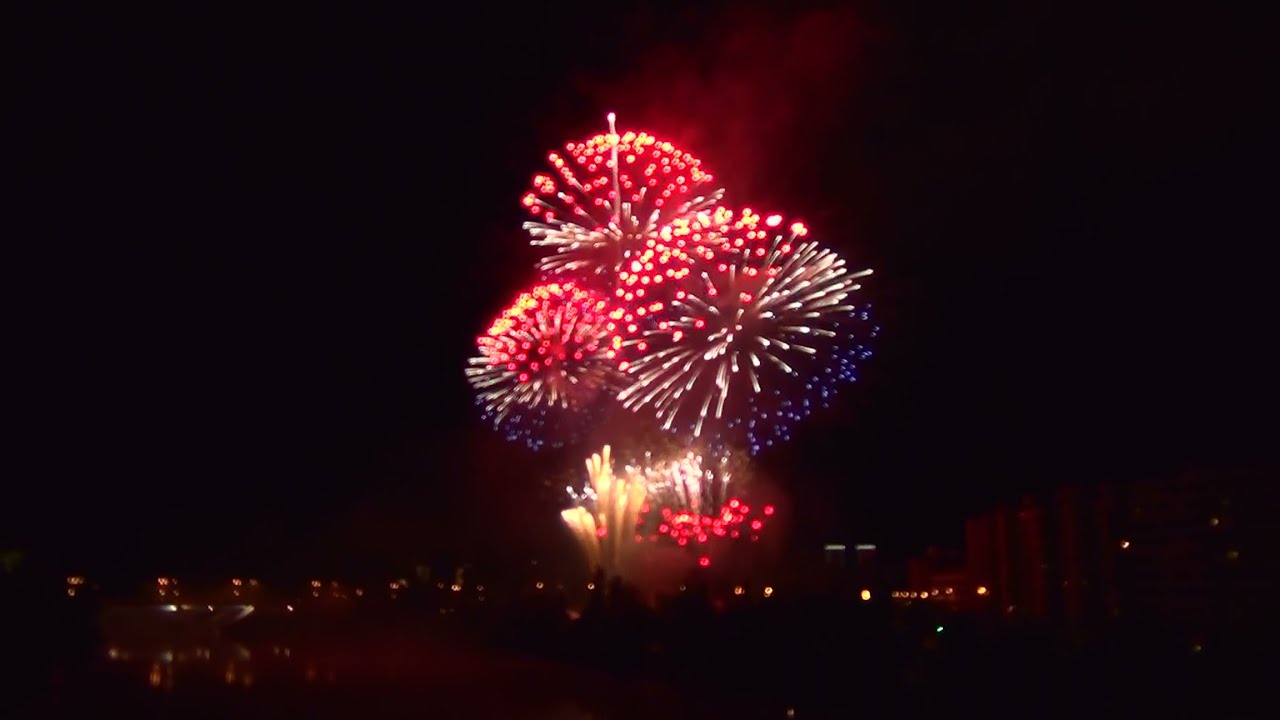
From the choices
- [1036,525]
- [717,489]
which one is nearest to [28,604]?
[717,489]

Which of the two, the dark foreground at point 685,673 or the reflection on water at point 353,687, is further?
the reflection on water at point 353,687

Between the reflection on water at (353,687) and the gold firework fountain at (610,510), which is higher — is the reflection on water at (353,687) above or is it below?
below

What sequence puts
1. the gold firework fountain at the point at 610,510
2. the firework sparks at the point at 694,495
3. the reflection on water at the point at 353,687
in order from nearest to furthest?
the reflection on water at the point at 353,687 < the gold firework fountain at the point at 610,510 < the firework sparks at the point at 694,495

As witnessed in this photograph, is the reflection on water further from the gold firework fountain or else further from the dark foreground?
the gold firework fountain

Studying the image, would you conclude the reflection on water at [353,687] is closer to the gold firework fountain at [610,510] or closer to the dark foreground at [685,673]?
the dark foreground at [685,673]

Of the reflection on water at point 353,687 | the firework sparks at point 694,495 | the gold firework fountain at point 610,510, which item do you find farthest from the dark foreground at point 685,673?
the firework sparks at point 694,495

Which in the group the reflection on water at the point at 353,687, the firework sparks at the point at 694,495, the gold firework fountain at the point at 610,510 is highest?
the firework sparks at the point at 694,495

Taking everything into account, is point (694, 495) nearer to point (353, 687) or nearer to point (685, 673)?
point (685, 673)

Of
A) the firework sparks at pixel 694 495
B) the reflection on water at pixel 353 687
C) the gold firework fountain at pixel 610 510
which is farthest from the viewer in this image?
the firework sparks at pixel 694 495
